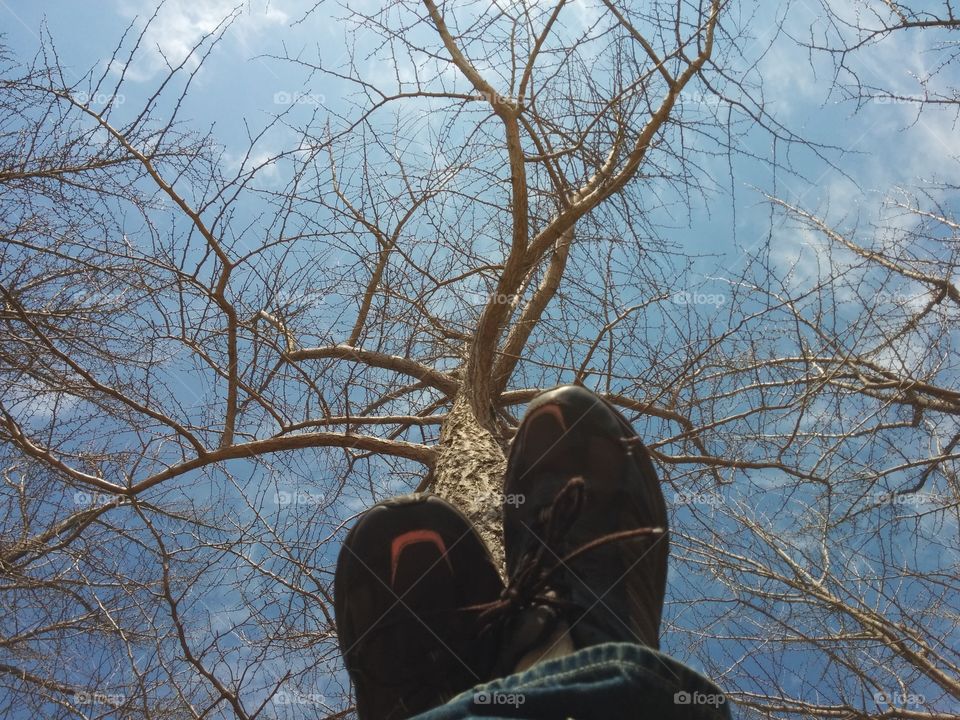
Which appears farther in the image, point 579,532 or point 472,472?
point 472,472

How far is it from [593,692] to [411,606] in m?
0.64

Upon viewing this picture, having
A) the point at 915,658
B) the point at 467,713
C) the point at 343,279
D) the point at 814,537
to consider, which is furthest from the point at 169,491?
the point at 915,658

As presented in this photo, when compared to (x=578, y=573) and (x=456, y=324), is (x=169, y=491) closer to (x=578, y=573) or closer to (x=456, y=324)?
(x=456, y=324)

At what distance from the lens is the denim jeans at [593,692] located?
1016 millimetres

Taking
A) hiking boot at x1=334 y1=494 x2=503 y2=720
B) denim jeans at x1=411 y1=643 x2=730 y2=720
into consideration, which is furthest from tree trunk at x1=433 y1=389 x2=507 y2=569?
denim jeans at x1=411 y1=643 x2=730 y2=720

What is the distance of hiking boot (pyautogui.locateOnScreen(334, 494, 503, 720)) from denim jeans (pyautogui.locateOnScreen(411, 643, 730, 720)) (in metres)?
0.49

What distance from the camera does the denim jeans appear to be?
3.33 ft

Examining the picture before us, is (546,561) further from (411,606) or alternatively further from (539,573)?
(411,606)

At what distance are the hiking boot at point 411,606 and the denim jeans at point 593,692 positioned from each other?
1.60ft

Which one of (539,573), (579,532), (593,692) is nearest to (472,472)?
(579,532)

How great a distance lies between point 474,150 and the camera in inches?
117

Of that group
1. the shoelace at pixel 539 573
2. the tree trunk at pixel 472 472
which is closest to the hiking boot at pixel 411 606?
the shoelace at pixel 539 573

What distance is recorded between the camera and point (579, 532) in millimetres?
1667

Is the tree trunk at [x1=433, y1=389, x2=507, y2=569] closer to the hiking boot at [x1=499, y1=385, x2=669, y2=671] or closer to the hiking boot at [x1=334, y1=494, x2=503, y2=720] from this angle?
the hiking boot at [x1=499, y1=385, x2=669, y2=671]
